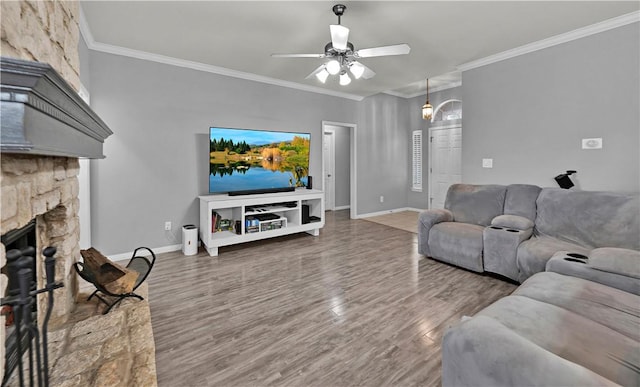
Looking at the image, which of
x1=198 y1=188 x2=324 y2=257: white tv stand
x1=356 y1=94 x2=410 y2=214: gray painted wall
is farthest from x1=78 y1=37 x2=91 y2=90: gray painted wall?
x1=356 y1=94 x2=410 y2=214: gray painted wall

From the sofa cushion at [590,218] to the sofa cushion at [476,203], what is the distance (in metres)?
0.43

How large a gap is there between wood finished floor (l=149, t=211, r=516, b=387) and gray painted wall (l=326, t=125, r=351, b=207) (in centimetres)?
365

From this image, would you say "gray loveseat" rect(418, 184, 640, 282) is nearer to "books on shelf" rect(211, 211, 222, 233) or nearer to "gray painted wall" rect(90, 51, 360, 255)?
"books on shelf" rect(211, 211, 222, 233)

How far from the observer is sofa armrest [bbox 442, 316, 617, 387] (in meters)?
0.88

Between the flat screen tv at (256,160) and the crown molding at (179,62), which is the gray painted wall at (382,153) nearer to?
the crown molding at (179,62)

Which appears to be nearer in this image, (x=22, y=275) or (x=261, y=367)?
(x=22, y=275)

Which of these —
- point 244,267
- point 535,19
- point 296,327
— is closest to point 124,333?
point 296,327

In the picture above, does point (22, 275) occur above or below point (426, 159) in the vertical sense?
below

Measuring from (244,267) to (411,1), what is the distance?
10.3ft

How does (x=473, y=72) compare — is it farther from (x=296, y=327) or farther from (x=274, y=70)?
(x=296, y=327)

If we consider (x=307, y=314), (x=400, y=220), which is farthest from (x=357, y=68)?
(x=400, y=220)

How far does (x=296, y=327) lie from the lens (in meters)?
2.09

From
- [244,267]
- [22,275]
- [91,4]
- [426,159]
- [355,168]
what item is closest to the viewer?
[22,275]

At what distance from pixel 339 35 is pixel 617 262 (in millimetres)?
2529
